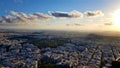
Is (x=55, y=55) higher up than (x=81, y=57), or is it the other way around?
(x=55, y=55)

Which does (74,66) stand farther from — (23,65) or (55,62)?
(23,65)

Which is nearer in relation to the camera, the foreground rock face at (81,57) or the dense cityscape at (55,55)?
the dense cityscape at (55,55)

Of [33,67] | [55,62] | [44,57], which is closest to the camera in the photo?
[33,67]

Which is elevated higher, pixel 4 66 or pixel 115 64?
pixel 115 64

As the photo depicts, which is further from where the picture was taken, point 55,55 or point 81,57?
point 55,55

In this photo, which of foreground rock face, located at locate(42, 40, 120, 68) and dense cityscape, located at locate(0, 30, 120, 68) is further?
foreground rock face, located at locate(42, 40, 120, 68)

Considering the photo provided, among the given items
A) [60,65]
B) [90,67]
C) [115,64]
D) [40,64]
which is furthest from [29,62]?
[115,64]

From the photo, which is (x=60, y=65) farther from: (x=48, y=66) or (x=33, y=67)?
(x=33, y=67)

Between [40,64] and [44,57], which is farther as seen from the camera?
[44,57]

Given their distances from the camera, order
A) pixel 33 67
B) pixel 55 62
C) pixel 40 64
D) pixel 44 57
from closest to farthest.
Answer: pixel 33 67
pixel 40 64
pixel 55 62
pixel 44 57
